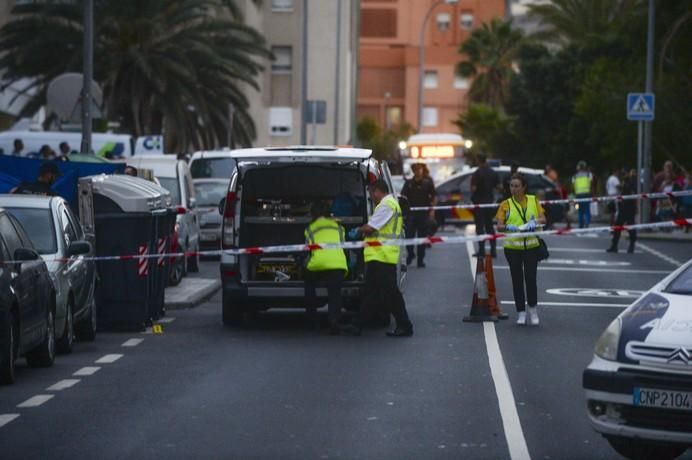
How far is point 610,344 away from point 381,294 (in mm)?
7882

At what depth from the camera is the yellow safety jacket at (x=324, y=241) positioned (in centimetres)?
1781

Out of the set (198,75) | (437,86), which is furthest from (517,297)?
(437,86)

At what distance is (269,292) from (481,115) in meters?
73.7

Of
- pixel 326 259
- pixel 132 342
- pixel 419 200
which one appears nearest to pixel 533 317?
pixel 326 259

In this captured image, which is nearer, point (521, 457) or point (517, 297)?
point (521, 457)

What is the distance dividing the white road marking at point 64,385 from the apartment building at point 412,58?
11040 centimetres

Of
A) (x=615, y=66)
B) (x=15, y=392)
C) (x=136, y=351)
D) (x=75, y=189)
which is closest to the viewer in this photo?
(x=15, y=392)

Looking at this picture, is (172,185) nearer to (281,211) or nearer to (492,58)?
(281,211)

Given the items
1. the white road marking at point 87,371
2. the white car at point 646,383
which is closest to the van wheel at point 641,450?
the white car at point 646,383

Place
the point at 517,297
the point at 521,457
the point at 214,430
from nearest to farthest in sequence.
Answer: the point at 521,457, the point at 214,430, the point at 517,297

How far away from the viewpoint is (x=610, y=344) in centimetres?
1005

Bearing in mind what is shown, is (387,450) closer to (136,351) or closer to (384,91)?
(136,351)

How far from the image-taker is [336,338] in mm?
17984

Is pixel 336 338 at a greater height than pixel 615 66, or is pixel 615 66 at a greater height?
pixel 615 66
